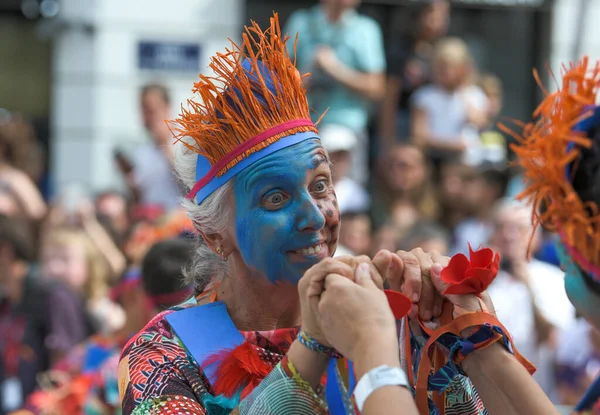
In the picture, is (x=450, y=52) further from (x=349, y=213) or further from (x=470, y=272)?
(x=470, y=272)

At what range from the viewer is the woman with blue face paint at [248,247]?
101 inches

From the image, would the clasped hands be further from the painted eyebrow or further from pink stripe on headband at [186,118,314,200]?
pink stripe on headband at [186,118,314,200]

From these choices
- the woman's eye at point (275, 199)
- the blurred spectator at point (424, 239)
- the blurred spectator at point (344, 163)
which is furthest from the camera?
the blurred spectator at point (344, 163)

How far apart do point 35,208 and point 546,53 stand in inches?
197

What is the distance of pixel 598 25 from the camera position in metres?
9.49

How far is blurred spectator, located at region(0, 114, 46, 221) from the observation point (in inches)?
313

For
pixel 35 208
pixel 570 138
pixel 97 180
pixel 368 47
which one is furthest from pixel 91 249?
pixel 570 138

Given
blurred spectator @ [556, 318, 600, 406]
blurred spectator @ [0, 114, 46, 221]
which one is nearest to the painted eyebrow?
blurred spectator @ [556, 318, 600, 406]

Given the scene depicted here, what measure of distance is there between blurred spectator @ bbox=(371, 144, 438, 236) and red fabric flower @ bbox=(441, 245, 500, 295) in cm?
448

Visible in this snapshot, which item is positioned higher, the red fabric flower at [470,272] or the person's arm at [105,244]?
the red fabric flower at [470,272]

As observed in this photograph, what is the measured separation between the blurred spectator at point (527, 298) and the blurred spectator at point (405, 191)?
112 cm

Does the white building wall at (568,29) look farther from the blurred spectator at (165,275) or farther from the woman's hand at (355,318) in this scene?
the woman's hand at (355,318)

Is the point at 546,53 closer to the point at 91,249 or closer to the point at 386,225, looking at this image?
the point at 386,225

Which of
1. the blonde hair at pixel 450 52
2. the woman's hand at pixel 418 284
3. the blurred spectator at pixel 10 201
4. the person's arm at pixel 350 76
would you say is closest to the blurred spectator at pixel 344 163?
the person's arm at pixel 350 76
